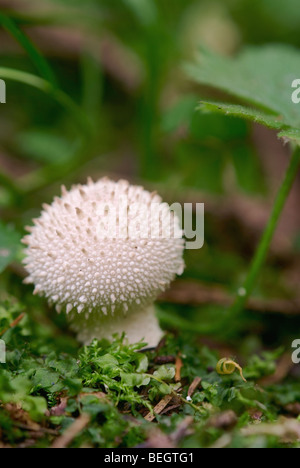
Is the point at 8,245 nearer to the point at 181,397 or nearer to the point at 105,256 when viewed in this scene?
the point at 105,256

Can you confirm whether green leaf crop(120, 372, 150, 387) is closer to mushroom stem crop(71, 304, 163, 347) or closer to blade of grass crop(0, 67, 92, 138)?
mushroom stem crop(71, 304, 163, 347)

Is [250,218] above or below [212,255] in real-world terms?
above

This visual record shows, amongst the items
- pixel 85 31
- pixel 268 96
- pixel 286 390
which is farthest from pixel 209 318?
pixel 85 31

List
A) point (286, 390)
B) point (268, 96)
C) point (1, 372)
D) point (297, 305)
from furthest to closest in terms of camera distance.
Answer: point (297, 305) < point (268, 96) < point (286, 390) < point (1, 372)

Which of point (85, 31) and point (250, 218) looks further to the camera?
→ point (85, 31)

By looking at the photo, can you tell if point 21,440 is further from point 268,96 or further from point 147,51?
point 147,51

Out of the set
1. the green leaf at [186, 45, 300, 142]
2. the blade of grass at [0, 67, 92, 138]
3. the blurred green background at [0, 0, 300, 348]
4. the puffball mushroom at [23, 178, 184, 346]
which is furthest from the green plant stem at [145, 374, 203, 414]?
the blade of grass at [0, 67, 92, 138]

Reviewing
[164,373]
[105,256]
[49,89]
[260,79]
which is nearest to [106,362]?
[164,373]
